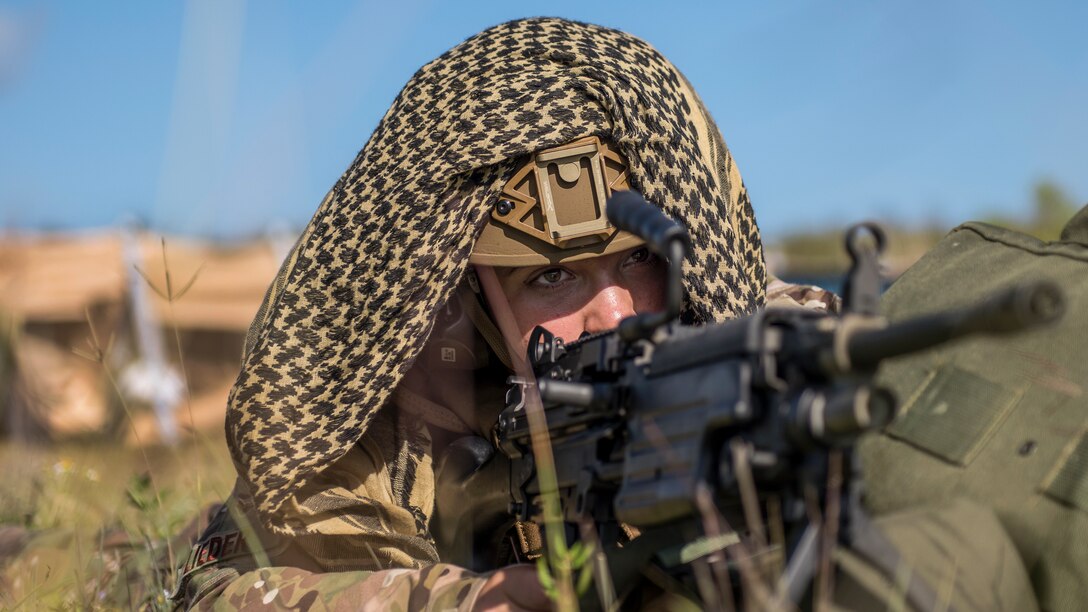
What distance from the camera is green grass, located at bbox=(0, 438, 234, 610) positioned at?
3.32 meters

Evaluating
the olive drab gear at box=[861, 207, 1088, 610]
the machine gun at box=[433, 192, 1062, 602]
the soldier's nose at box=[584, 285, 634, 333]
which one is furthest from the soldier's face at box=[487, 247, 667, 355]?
the olive drab gear at box=[861, 207, 1088, 610]

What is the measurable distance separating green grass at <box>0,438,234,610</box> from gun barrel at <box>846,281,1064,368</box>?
7.41 ft

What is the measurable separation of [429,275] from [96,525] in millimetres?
1591

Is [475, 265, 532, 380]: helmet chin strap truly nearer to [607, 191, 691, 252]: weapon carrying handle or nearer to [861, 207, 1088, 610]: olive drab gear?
[607, 191, 691, 252]: weapon carrying handle

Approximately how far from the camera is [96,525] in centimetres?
386

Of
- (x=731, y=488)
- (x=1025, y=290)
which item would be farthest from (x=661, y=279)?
(x=1025, y=290)

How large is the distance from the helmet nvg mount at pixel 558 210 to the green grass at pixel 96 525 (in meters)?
1.08

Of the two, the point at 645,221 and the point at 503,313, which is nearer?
the point at 645,221

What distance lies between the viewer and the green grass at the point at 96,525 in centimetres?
332

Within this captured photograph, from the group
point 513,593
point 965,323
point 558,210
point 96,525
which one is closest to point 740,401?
point 965,323

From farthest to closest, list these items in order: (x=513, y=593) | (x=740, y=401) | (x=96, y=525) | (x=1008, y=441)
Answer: (x=96, y=525)
(x=513, y=593)
(x=1008, y=441)
(x=740, y=401)

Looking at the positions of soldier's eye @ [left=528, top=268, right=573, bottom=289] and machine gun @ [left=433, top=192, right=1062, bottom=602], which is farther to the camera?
soldier's eye @ [left=528, top=268, right=573, bottom=289]

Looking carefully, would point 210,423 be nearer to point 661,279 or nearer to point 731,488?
point 661,279

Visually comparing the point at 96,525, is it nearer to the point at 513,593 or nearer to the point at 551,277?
the point at 551,277
